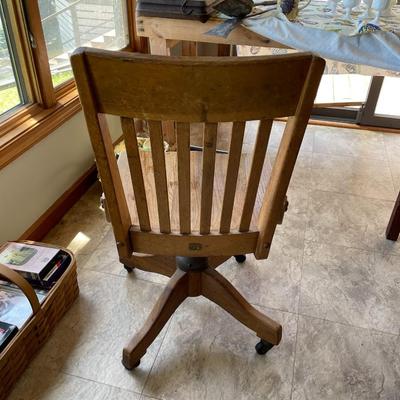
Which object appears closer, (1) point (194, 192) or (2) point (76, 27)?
(1) point (194, 192)

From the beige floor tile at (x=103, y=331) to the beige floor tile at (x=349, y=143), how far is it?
154 centimetres

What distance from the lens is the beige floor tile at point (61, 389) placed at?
3.78ft

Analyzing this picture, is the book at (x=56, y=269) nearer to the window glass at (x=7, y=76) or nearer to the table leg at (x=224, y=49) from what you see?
the window glass at (x=7, y=76)

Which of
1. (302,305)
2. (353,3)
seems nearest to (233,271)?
(302,305)

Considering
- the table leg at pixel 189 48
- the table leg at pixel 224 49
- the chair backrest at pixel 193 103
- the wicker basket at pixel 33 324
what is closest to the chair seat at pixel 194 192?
the chair backrest at pixel 193 103

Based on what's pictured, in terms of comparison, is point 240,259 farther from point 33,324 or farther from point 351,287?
point 33,324

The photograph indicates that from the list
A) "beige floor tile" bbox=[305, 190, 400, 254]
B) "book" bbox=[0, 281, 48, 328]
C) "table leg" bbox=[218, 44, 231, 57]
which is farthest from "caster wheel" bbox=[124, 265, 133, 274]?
"table leg" bbox=[218, 44, 231, 57]

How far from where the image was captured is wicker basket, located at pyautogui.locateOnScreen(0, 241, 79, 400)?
1.10m

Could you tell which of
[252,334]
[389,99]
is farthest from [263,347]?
[389,99]

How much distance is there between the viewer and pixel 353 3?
158cm

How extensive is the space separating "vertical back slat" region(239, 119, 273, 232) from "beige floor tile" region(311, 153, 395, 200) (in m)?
1.28

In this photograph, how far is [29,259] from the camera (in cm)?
136

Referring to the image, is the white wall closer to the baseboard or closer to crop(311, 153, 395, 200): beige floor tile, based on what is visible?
the baseboard

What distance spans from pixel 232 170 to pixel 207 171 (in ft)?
0.18
